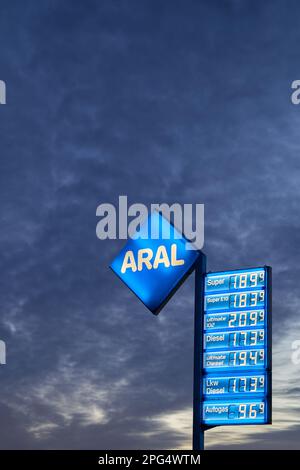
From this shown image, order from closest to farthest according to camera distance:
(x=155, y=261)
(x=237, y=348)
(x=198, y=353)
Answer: (x=237, y=348)
(x=198, y=353)
(x=155, y=261)

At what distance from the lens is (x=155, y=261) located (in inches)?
1254

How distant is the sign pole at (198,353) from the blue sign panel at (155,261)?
439 mm

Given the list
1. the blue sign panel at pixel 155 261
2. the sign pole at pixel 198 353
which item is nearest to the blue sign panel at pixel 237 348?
the sign pole at pixel 198 353

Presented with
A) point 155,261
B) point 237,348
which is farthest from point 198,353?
point 155,261

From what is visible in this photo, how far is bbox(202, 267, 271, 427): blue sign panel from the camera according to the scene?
2830 cm

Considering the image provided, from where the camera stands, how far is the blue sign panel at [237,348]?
28.3 meters

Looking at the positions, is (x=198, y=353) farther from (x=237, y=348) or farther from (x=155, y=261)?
(x=155, y=261)

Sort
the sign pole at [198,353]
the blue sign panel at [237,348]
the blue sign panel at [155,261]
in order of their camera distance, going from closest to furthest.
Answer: the blue sign panel at [237,348] < the sign pole at [198,353] < the blue sign panel at [155,261]

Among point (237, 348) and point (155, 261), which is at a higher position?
point (155, 261)

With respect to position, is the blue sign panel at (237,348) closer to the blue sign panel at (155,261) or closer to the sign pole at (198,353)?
the sign pole at (198,353)

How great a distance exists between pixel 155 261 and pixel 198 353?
13.6ft

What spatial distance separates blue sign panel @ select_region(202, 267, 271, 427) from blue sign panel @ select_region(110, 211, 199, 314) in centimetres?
144
